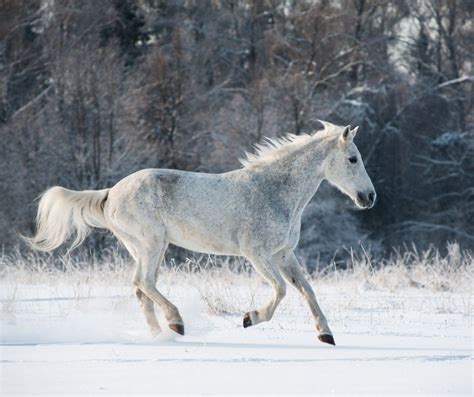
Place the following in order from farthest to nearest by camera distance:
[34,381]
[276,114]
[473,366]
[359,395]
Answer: [276,114]
[473,366]
[34,381]
[359,395]

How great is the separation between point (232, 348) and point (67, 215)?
256cm

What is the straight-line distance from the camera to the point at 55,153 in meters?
27.6

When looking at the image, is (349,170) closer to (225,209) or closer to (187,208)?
(225,209)

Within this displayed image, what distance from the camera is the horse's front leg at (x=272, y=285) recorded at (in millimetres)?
7262

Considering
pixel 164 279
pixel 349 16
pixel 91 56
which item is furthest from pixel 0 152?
pixel 164 279

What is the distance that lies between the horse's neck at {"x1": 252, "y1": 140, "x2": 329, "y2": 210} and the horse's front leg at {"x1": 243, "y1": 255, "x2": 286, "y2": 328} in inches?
26.3

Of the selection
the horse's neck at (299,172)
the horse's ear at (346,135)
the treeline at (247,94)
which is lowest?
the treeline at (247,94)

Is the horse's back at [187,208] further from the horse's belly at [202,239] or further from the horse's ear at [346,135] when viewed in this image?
the horse's ear at [346,135]

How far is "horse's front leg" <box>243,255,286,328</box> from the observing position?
726 cm

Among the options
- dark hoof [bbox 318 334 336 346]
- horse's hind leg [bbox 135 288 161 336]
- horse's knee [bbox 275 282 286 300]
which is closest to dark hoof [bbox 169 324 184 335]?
horse's hind leg [bbox 135 288 161 336]

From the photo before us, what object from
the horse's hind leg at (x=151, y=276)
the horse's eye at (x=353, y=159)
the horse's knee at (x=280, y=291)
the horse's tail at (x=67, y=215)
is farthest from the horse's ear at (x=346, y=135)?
the horse's tail at (x=67, y=215)

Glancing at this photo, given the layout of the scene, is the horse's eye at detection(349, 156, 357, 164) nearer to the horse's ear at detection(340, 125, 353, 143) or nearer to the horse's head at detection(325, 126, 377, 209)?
the horse's head at detection(325, 126, 377, 209)

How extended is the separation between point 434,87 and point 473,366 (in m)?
26.4

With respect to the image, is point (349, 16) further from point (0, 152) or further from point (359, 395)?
point (359, 395)
